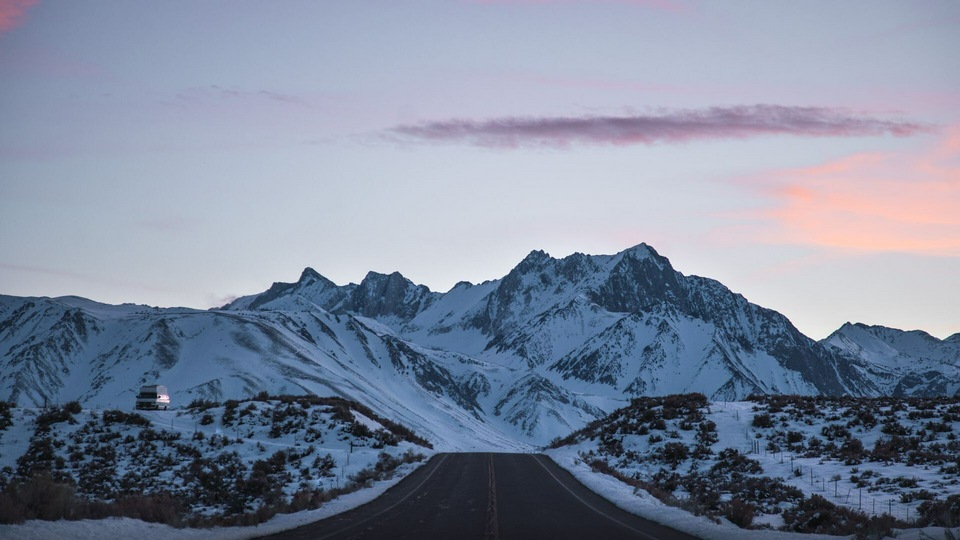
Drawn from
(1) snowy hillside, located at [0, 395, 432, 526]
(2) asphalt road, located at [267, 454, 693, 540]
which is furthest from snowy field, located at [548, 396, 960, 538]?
(1) snowy hillside, located at [0, 395, 432, 526]

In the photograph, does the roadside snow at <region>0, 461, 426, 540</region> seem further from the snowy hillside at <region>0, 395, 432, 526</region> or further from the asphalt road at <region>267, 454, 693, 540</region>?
the snowy hillside at <region>0, 395, 432, 526</region>

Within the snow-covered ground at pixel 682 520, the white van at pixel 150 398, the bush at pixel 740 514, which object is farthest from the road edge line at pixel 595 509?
the white van at pixel 150 398

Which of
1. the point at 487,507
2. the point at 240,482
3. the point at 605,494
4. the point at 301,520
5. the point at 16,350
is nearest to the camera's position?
the point at 301,520

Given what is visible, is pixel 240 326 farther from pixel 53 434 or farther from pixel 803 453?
pixel 803 453

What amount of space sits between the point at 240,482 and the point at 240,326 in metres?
164

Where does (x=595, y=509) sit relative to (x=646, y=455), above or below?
below

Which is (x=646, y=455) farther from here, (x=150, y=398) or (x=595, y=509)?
(x=150, y=398)

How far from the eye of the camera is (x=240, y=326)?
199 metres

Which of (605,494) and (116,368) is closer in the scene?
(605,494)

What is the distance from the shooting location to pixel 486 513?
91.6 feet

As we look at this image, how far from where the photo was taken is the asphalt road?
76.8 ft

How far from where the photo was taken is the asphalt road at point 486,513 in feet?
76.8

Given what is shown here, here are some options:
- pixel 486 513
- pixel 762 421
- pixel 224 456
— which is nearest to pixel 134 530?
pixel 486 513

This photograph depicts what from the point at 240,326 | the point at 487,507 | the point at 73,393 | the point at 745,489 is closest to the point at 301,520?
the point at 487,507
